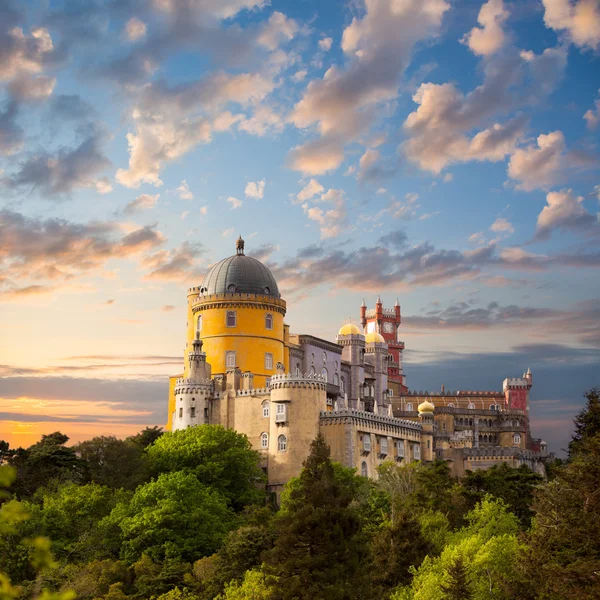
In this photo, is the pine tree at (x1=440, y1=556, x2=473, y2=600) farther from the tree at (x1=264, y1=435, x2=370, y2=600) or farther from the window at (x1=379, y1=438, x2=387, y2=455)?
the window at (x1=379, y1=438, x2=387, y2=455)

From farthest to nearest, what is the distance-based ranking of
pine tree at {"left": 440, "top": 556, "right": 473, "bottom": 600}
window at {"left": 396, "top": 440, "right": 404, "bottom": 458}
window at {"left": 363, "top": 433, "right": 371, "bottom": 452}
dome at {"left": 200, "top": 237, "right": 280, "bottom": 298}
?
dome at {"left": 200, "top": 237, "right": 280, "bottom": 298} < window at {"left": 396, "top": 440, "right": 404, "bottom": 458} < window at {"left": 363, "top": 433, "right": 371, "bottom": 452} < pine tree at {"left": 440, "top": 556, "right": 473, "bottom": 600}

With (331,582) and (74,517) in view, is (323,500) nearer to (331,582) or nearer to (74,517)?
(331,582)

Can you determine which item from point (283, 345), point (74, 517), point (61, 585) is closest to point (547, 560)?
point (61, 585)

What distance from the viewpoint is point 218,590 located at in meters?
58.0

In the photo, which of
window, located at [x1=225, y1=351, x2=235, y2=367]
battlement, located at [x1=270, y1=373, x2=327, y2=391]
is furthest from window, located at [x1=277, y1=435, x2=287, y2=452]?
window, located at [x1=225, y1=351, x2=235, y2=367]

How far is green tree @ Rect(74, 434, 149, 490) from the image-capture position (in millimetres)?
77312

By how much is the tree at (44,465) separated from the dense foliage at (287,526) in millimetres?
112

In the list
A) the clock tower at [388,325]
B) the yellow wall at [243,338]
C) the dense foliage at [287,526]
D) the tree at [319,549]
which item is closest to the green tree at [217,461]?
the dense foliage at [287,526]

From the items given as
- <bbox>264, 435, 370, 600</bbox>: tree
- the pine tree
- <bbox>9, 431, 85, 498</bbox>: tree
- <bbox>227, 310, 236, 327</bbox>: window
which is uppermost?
<bbox>227, 310, 236, 327</bbox>: window

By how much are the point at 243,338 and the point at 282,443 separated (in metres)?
13.9

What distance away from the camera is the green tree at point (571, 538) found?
3903 cm

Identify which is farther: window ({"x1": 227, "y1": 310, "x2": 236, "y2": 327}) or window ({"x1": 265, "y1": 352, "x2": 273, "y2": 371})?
window ({"x1": 265, "y1": 352, "x2": 273, "y2": 371})

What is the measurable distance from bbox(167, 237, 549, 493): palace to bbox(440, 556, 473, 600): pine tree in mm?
30477

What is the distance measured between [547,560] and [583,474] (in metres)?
4.31
